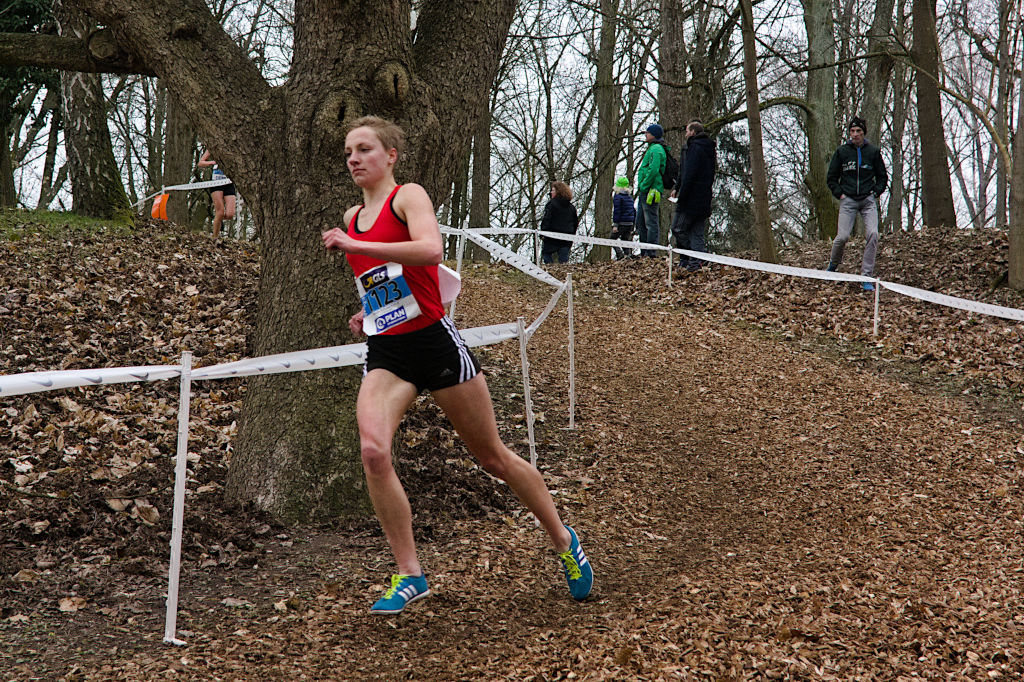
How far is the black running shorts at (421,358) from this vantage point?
3578 mm

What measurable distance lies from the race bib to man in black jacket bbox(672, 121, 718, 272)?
9.40m

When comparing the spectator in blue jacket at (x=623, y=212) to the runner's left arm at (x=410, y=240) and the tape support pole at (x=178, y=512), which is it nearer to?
the runner's left arm at (x=410, y=240)

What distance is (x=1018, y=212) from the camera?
421 inches

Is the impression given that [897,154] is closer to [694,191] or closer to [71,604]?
[694,191]

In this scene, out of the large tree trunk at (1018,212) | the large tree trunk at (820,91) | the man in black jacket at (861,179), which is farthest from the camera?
the large tree trunk at (820,91)

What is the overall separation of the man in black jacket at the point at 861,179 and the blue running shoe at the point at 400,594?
8.76 metres

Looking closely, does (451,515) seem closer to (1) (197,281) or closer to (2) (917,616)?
(2) (917,616)

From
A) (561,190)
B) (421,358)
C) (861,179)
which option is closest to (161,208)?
(561,190)

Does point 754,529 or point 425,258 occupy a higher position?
point 425,258

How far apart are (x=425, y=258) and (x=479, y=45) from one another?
256 centimetres

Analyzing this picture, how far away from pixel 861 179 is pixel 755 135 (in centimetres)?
218

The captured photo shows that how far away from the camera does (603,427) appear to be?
277 inches

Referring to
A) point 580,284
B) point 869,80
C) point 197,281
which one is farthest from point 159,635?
point 869,80

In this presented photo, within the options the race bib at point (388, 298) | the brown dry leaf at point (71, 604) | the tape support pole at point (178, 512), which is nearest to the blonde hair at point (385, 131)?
the race bib at point (388, 298)
